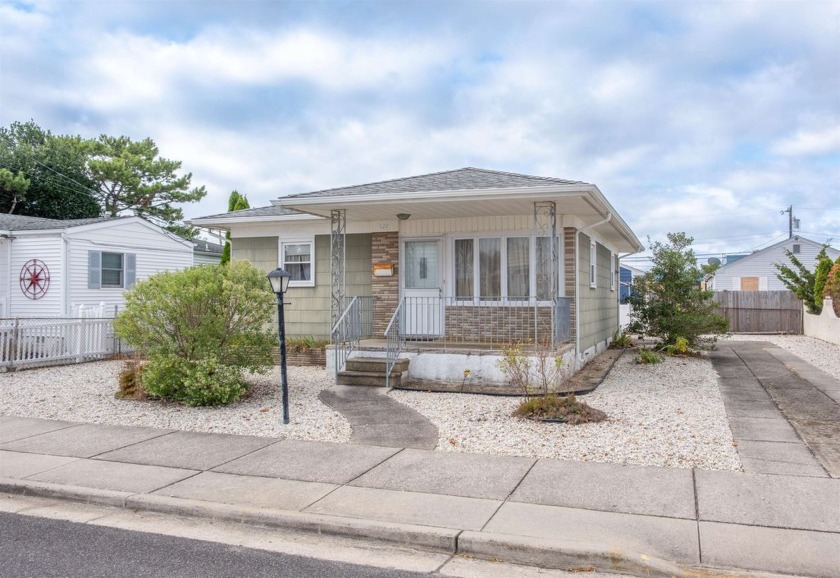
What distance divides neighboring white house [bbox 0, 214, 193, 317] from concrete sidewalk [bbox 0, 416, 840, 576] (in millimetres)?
12002

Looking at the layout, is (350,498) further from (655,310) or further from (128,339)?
(655,310)

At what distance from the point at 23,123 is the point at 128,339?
32.6m

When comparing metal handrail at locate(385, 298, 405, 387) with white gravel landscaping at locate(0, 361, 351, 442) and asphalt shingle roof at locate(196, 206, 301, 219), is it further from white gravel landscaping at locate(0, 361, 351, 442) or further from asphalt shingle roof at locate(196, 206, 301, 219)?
asphalt shingle roof at locate(196, 206, 301, 219)

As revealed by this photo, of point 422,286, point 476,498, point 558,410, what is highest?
point 422,286

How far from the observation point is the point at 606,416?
7.93 meters

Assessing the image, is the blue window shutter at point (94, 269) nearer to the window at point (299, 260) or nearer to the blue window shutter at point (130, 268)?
the blue window shutter at point (130, 268)

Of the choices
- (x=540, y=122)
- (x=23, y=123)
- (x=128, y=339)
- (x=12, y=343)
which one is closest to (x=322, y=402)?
(x=128, y=339)

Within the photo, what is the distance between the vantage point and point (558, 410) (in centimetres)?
789

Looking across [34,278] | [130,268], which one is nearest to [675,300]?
[130,268]

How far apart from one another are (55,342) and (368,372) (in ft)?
25.0

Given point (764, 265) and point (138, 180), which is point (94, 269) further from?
point (764, 265)

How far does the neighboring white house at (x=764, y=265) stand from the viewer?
→ 35.2 metres

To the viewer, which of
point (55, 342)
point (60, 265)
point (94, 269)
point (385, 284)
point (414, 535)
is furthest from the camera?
point (94, 269)

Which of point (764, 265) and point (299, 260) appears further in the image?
point (764, 265)
